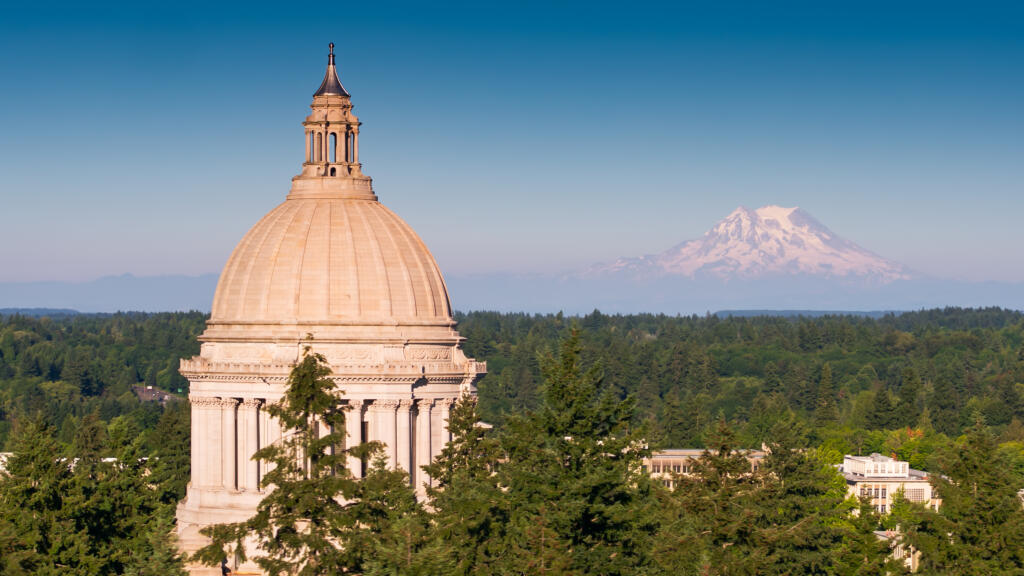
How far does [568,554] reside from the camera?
6462cm

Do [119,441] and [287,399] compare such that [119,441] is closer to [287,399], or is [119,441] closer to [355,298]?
[355,298]

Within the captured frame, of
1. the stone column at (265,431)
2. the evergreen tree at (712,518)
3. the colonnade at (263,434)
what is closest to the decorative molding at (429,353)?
the colonnade at (263,434)

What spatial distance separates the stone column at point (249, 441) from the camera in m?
102

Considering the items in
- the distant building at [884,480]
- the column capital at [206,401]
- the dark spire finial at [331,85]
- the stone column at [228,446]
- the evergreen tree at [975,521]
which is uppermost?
the dark spire finial at [331,85]

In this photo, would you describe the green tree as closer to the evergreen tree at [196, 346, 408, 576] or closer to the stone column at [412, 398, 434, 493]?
the evergreen tree at [196, 346, 408, 576]

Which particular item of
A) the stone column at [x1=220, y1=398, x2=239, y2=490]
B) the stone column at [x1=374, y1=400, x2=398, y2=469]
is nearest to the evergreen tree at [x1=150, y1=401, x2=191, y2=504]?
the stone column at [x1=220, y1=398, x2=239, y2=490]

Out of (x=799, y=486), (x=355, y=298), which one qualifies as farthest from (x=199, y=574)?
(x=799, y=486)

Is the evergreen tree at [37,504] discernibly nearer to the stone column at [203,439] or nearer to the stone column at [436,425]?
the stone column at [203,439]

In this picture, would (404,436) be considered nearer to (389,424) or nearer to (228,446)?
(389,424)

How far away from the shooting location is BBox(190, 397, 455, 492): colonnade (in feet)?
332

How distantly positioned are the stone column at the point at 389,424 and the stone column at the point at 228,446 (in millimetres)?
7149

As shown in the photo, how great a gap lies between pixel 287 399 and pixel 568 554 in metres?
11.3

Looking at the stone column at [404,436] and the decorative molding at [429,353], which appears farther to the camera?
the decorative molding at [429,353]

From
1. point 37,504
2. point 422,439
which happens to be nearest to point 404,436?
point 422,439
